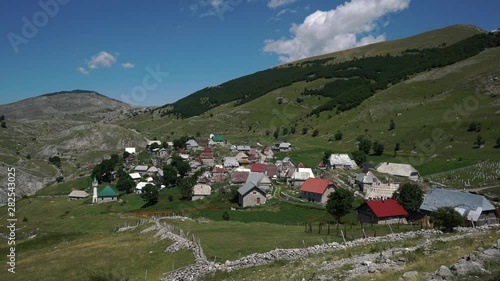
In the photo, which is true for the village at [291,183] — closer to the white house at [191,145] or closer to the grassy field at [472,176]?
the grassy field at [472,176]

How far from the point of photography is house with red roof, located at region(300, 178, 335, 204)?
90312 mm

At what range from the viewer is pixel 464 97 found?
163 metres

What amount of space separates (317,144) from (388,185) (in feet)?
273

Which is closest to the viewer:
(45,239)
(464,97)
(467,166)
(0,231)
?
(45,239)

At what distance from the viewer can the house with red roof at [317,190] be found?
9031 centimetres

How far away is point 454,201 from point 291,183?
5695 cm

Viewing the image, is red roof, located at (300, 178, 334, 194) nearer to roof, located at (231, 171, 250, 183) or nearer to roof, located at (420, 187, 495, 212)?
roof, located at (231, 171, 250, 183)

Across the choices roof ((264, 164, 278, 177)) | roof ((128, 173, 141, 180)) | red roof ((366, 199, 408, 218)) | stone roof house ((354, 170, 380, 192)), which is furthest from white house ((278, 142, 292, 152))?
red roof ((366, 199, 408, 218))

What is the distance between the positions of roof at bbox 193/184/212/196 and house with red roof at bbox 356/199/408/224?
1905 inches

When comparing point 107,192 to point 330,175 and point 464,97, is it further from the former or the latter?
point 464,97

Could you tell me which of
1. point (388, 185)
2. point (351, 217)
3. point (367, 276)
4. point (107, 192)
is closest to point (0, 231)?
point (107, 192)

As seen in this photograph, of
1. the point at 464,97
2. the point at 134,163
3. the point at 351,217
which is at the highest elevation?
the point at 464,97

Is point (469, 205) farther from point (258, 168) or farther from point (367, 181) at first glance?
point (258, 168)

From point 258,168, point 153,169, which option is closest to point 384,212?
point 258,168
